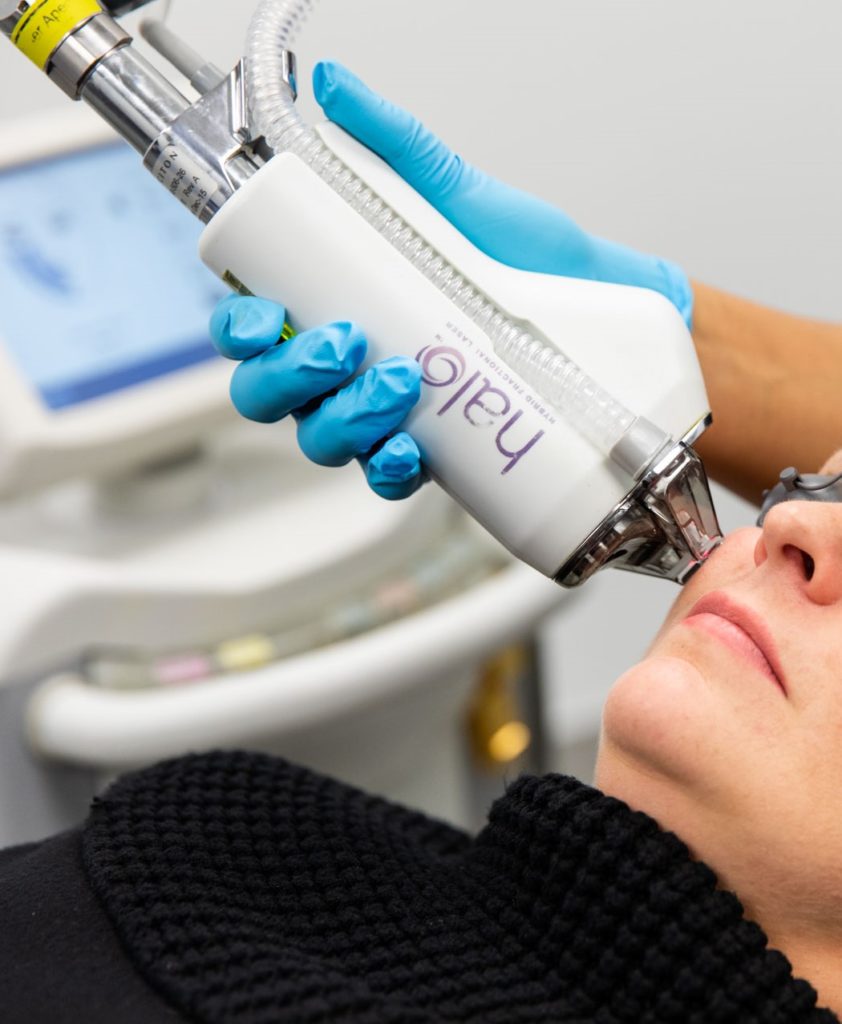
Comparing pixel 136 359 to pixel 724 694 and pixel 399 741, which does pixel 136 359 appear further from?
pixel 724 694

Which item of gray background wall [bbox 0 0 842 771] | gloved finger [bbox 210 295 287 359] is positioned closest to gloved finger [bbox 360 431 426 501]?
gloved finger [bbox 210 295 287 359]

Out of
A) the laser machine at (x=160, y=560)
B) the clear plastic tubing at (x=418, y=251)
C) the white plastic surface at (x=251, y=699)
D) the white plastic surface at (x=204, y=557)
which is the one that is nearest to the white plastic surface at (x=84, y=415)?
the laser machine at (x=160, y=560)

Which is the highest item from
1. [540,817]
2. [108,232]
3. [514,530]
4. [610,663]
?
[514,530]

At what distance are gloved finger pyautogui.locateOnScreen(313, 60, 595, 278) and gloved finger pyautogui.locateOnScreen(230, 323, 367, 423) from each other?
177 millimetres

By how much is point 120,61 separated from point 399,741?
96 centimetres

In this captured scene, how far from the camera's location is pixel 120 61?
94 cm

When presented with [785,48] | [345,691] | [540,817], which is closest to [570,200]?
[785,48]

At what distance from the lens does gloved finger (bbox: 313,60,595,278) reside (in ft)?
3.25

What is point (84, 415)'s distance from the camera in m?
1.49

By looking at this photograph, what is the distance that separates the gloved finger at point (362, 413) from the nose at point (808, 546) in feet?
0.86

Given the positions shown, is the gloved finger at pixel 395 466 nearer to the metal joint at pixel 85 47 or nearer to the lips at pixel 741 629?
the lips at pixel 741 629

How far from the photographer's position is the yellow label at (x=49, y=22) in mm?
935

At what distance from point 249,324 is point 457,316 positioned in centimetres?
15

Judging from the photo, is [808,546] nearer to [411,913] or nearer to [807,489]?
[807,489]
